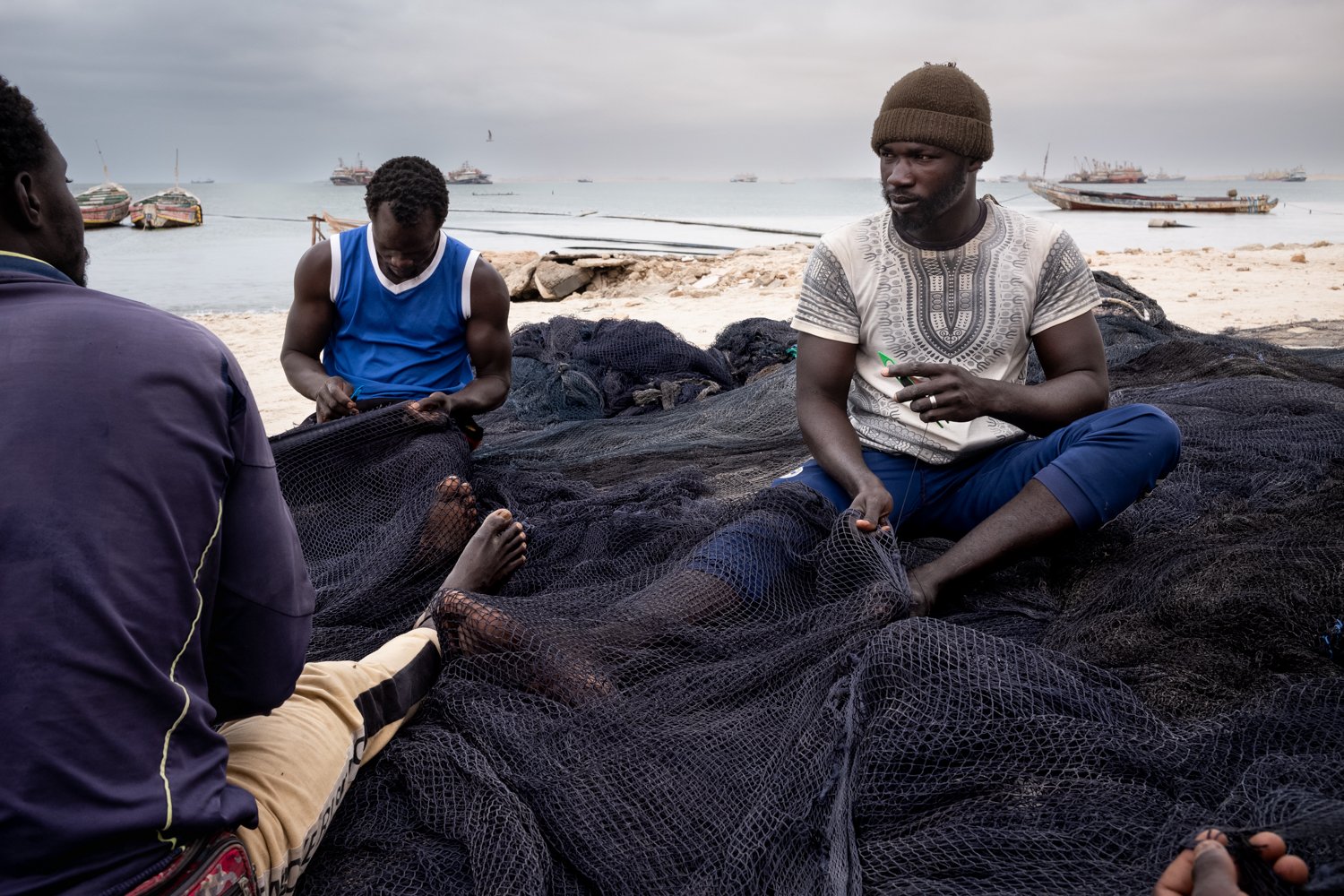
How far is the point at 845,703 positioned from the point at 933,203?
152 centimetres

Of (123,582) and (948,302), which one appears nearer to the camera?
(123,582)

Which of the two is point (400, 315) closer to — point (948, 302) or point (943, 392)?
point (948, 302)

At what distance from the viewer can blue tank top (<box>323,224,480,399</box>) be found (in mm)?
3996

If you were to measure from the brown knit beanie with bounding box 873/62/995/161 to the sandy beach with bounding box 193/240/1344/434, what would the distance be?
4.25 meters

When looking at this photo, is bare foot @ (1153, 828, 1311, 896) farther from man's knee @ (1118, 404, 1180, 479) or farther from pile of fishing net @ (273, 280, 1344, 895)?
man's knee @ (1118, 404, 1180, 479)

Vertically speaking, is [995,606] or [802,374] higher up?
Answer: [802,374]

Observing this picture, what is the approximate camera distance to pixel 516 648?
2.28m

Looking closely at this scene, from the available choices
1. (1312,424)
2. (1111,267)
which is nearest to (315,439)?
(1312,424)

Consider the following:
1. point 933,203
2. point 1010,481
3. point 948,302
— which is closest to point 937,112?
point 933,203

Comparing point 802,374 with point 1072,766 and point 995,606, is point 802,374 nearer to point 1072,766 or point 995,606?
point 995,606

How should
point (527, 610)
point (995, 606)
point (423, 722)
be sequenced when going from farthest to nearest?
1. point (995, 606)
2. point (527, 610)
3. point (423, 722)

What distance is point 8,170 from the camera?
1.42m

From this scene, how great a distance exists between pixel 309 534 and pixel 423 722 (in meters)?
1.43

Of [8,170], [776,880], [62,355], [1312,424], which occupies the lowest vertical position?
[776,880]
